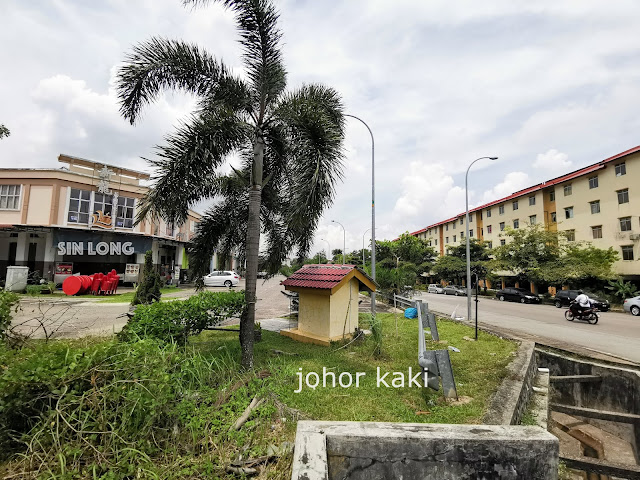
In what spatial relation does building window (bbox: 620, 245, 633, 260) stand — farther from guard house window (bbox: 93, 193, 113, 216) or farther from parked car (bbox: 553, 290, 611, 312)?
guard house window (bbox: 93, 193, 113, 216)

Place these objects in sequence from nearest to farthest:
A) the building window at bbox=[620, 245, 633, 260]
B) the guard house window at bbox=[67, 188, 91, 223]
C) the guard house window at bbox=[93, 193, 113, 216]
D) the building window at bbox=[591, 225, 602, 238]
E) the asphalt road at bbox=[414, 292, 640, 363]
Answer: the asphalt road at bbox=[414, 292, 640, 363] < the guard house window at bbox=[67, 188, 91, 223] < the guard house window at bbox=[93, 193, 113, 216] < the building window at bbox=[620, 245, 633, 260] < the building window at bbox=[591, 225, 602, 238]

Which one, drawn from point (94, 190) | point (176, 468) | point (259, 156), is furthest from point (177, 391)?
point (94, 190)

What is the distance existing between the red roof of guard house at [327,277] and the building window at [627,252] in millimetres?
23646

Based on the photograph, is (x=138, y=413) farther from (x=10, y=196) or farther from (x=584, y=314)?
(x=10, y=196)

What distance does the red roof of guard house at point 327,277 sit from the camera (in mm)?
8141

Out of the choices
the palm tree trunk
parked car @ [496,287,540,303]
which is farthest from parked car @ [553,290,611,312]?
the palm tree trunk

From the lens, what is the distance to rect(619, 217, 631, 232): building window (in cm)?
2216

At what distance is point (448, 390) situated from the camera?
185 inches

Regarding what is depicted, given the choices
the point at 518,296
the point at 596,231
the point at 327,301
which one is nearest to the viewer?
the point at 327,301

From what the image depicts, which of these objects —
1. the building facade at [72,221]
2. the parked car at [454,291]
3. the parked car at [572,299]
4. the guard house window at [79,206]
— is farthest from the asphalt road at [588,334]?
the guard house window at [79,206]

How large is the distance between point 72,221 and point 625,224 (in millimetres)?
37533

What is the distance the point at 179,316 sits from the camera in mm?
5305

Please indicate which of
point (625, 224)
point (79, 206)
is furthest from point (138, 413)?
point (625, 224)

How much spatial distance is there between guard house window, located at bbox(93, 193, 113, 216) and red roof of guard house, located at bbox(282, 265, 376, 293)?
18.5 m
